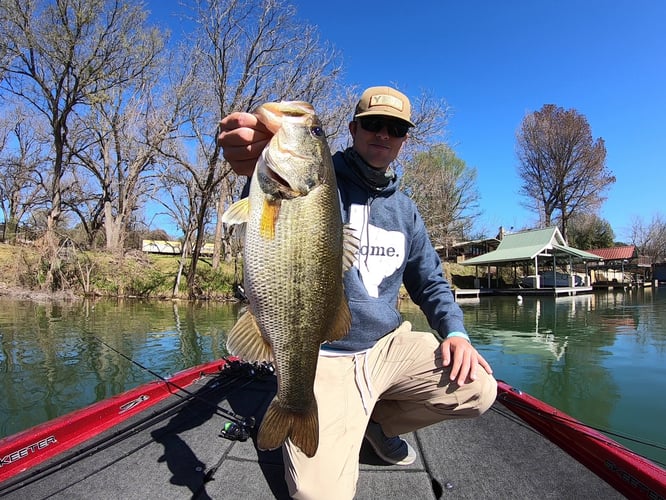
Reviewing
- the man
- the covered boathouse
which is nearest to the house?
the covered boathouse

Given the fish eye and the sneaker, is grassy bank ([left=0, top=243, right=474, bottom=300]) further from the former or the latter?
the fish eye

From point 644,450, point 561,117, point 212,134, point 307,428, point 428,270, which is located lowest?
point 644,450

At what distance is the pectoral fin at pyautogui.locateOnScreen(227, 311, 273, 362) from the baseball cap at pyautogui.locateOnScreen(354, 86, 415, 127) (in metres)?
1.59

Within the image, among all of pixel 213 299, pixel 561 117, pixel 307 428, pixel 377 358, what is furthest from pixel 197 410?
pixel 561 117

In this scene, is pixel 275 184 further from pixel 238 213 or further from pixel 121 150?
pixel 121 150

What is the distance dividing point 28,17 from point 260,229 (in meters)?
21.8

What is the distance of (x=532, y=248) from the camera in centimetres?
3359

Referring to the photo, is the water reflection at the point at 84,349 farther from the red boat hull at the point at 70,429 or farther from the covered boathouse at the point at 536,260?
the covered boathouse at the point at 536,260

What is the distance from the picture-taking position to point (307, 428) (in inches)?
76.9

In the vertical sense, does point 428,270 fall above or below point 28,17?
below

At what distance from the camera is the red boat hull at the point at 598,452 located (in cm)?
243

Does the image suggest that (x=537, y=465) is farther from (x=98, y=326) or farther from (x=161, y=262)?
(x=161, y=262)

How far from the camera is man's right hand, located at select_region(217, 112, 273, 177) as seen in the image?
201 centimetres

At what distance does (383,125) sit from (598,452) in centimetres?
254
